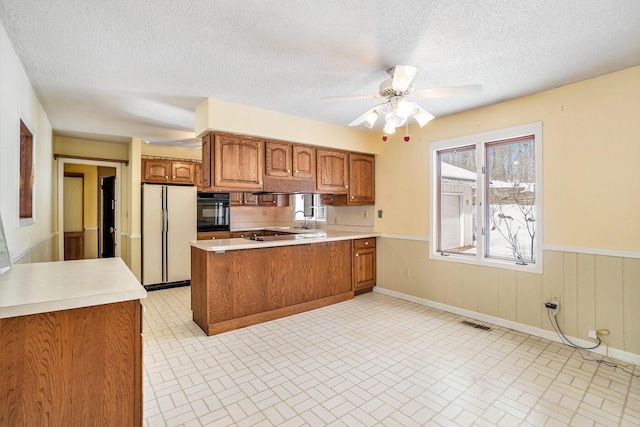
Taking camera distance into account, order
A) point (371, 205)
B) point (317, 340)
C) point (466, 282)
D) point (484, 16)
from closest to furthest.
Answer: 1. point (484, 16)
2. point (317, 340)
3. point (466, 282)
4. point (371, 205)

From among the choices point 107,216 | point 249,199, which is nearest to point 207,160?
point 249,199

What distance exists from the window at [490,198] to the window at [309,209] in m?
2.29

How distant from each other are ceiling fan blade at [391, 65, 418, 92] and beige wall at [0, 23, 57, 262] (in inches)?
103

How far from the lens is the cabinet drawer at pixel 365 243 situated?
4477 millimetres

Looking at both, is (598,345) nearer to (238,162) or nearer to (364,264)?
(364,264)

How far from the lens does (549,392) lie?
212cm

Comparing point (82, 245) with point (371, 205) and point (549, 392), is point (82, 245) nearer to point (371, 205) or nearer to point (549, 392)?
point (371, 205)

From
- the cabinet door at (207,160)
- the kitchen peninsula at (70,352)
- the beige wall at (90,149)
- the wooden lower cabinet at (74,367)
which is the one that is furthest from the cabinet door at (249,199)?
the wooden lower cabinet at (74,367)

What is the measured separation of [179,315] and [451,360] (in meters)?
3.06

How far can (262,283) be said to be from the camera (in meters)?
3.50

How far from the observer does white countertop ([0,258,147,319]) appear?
125 cm

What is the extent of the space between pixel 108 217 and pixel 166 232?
181cm

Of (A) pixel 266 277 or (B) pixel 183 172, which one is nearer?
(A) pixel 266 277

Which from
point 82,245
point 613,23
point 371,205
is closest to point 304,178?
point 371,205
